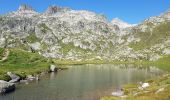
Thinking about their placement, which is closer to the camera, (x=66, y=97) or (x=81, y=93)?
A: (x=66, y=97)

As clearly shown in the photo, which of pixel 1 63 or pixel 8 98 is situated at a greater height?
pixel 1 63

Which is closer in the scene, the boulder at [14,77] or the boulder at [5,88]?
the boulder at [5,88]

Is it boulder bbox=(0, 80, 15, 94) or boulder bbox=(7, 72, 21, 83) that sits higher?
boulder bbox=(7, 72, 21, 83)

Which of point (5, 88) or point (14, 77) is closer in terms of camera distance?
point (5, 88)

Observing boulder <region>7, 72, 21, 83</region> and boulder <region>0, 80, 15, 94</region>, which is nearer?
boulder <region>0, 80, 15, 94</region>

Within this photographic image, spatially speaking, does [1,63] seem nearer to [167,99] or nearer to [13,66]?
[13,66]

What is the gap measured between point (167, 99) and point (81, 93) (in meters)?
41.3

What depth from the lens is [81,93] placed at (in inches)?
4348

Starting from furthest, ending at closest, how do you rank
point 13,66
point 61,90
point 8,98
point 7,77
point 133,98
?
point 13,66
point 7,77
point 61,90
point 8,98
point 133,98

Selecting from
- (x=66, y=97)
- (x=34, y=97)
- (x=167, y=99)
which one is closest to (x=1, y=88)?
(x=34, y=97)

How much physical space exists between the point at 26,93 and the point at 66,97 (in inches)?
691

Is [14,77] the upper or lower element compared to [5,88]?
upper

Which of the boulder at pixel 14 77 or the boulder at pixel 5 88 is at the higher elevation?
the boulder at pixel 14 77

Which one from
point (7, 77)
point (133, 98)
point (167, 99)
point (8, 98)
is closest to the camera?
point (167, 99)
